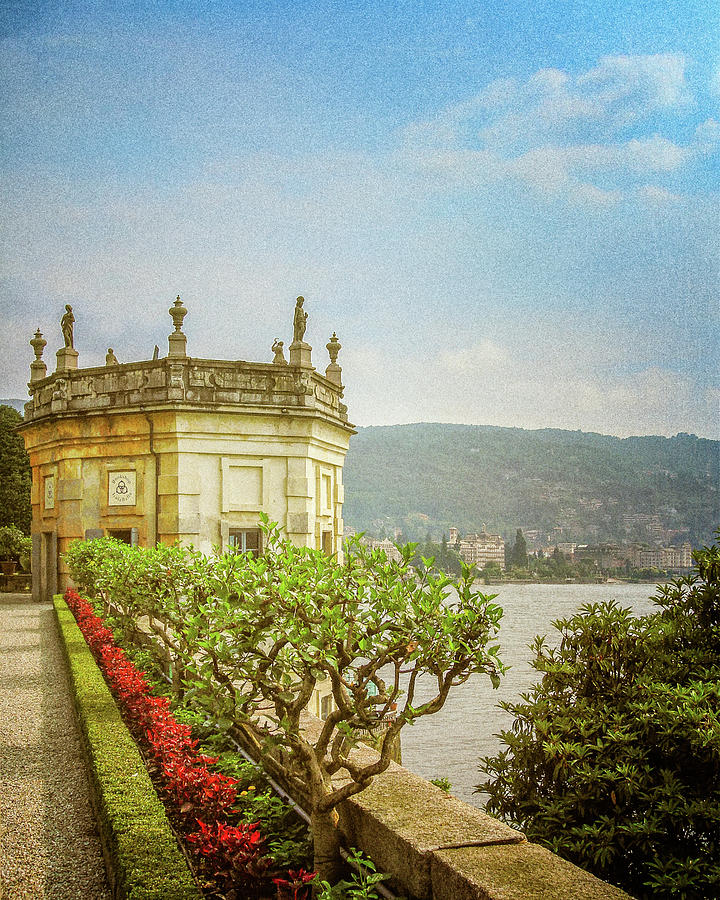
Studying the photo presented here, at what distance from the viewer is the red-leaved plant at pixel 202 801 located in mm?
4250

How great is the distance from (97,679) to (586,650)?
6520 millimetres

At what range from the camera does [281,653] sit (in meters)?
4.62

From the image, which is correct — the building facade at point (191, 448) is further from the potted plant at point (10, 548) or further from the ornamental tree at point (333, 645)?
the ornamental tree at point (333, 645)

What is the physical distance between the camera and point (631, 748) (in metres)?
4.63

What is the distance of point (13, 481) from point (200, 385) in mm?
24466

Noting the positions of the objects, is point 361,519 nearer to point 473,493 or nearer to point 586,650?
point 473,493

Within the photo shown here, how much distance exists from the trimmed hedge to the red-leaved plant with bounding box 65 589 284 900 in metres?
0.16

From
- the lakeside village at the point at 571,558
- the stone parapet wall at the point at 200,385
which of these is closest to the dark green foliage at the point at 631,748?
the stone parapet wall at the point at 200,385

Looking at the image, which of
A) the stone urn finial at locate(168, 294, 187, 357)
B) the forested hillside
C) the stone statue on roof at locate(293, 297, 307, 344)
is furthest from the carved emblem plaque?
the forested hillside

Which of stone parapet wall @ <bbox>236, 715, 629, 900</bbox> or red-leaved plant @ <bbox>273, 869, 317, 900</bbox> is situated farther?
red-leaved plant @ <bbox>273, 869, 317, 900</bbox>

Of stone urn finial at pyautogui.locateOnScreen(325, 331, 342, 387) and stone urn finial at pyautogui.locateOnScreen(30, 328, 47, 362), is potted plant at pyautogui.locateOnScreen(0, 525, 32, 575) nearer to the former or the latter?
stone urn finial at pyautogui.locateOnScreen(30, 328, 47, 362)

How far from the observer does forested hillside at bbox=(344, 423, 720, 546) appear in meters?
117

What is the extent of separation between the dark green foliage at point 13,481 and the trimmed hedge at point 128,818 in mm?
33734

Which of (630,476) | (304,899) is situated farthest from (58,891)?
(630,476)
